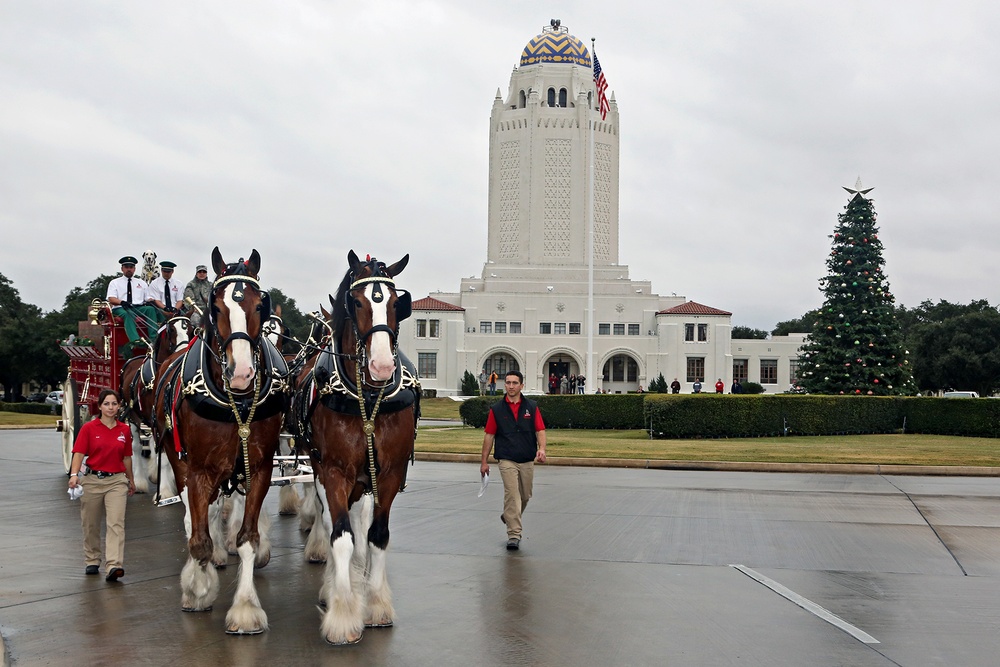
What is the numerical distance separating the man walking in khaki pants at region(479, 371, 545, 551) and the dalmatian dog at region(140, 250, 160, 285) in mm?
5562

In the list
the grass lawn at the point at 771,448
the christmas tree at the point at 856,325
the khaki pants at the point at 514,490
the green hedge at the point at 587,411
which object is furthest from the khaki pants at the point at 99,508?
the christmas tree at the point at 856,325

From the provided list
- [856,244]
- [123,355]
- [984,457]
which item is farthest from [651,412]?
[856,244]

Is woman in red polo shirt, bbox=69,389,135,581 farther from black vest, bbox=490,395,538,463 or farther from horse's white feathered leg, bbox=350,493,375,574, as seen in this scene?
black vest, bbox=490,395,538,463

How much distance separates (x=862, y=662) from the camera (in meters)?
6.15

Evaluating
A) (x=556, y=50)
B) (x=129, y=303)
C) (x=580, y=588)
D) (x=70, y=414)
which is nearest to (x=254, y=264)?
(x=580, y=588)

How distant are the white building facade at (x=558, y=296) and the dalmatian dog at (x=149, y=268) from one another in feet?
194

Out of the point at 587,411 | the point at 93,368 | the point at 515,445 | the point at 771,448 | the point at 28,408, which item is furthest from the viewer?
the point at 28,408

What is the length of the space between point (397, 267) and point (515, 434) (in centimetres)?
A: 402

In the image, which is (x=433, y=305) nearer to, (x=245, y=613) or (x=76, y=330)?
(x=76, y=330)

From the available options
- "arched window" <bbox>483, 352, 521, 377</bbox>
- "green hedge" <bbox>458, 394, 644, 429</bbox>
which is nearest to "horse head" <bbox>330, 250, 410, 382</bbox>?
"green hedge" <bbox>458, 394, 644, 429</bbox>

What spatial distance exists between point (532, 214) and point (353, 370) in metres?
75.0

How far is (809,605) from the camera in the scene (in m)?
7.71

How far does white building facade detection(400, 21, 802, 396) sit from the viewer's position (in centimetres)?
7600

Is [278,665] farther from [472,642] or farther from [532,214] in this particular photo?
[532,214]
